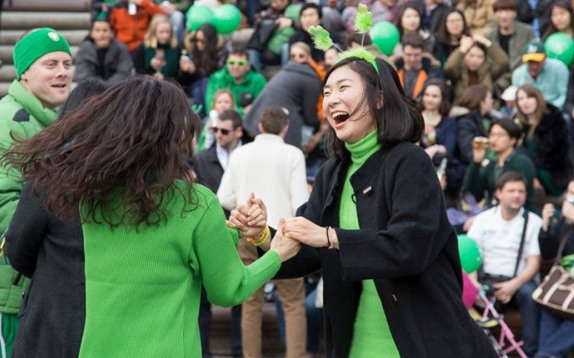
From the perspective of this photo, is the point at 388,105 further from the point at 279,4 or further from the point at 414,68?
the point at 279,4

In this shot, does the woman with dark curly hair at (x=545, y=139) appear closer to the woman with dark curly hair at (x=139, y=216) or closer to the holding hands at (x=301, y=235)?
the holding hands at (x=301, y=235)

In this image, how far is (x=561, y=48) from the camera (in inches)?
451

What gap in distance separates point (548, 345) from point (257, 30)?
18.8 feet

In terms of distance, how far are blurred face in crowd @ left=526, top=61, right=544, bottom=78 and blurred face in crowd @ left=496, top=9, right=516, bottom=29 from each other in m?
1.11

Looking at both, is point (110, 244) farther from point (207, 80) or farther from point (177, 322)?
point (207, 80)

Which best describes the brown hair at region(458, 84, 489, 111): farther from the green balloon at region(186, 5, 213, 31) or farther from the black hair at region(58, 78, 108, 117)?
the black hair at region(58, 78, 108, 117)

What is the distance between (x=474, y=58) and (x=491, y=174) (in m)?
2.06

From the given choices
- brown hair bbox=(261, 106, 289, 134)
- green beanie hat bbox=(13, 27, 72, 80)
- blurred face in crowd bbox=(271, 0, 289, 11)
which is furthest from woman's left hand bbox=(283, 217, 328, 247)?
blurred face in crowd bbox=(271, 0, 289, 11)

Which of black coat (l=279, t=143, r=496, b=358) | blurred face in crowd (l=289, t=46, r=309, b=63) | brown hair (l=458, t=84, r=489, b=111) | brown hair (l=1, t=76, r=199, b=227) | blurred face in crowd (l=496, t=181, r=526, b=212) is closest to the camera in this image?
brown hair (l=1, t=76, r=199, b=227)

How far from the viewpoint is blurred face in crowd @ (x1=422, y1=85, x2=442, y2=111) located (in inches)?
400

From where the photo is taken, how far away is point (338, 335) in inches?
175

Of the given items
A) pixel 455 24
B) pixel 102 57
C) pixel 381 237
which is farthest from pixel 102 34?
pixel 381 237

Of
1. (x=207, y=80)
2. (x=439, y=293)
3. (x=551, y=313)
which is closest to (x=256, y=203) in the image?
(x=439, y=293)

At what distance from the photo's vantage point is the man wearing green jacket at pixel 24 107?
4898 mm
